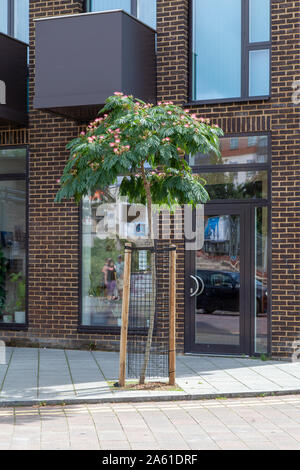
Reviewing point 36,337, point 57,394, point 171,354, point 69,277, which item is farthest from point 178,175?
point 36,337

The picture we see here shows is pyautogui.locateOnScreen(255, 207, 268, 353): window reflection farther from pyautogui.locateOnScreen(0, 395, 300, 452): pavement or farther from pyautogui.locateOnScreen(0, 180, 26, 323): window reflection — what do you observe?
pyautogui.locateOnScreen(0, 180, 26, 323): window reflection

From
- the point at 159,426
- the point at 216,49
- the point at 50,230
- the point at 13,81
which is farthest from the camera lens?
the point at 50,230

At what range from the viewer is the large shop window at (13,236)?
41.6 feet

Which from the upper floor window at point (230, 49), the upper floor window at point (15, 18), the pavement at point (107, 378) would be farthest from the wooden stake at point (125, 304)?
the upper floor window at point (15, 18)

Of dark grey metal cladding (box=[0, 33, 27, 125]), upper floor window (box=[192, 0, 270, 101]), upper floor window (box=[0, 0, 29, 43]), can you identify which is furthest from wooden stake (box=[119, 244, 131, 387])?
upper floor window (box=[0, 0, 29, 43])

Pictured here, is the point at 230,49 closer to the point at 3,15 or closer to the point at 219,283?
the point at 219,283

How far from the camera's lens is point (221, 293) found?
11516mm

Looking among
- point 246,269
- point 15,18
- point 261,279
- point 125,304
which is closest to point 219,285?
point 246,269

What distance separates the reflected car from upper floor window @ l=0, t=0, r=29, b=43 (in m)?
5.46

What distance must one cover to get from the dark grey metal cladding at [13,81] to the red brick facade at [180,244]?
0.63 ft

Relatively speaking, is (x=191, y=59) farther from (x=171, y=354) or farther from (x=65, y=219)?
(x=171, y=354)

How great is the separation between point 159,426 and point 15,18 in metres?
8.74

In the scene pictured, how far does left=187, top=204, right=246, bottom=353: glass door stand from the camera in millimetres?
11414

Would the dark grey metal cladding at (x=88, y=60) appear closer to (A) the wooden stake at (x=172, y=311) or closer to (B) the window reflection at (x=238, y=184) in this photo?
(B) the window reflection at (x=238, y=184)
